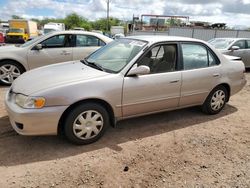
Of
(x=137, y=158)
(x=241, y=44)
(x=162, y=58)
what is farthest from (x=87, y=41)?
(x=241, y=44)

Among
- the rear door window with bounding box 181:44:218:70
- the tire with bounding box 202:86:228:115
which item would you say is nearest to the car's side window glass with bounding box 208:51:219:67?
the rear door window with bounding box 181:44:218:70

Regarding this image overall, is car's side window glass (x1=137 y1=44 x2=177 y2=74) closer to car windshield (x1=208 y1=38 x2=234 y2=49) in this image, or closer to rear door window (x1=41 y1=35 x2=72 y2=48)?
rear door window (x1=41 y1=35 x2=72 y2=48)

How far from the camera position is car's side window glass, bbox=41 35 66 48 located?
6.72 meters

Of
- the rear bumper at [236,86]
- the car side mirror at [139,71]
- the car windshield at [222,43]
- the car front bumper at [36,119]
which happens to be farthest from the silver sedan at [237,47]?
the car front bumper at [36,119]

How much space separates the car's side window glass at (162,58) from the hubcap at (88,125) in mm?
1168

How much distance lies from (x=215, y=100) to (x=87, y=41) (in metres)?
4.19

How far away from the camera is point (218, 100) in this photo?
482 centimetres

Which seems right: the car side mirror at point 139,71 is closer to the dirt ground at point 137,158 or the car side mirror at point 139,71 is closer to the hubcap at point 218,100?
the dirt ground at point 137,158

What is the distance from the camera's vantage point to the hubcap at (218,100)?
4739 millimetres

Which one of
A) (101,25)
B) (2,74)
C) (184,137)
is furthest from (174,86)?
(101,25)

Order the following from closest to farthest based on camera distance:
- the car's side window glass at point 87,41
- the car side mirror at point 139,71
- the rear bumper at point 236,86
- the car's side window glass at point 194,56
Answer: the car side mirror at point 139,71 → the car's side window glass at point 194,56 → the rear bumper at point 236,86 → the car's side window glass at point 87,41

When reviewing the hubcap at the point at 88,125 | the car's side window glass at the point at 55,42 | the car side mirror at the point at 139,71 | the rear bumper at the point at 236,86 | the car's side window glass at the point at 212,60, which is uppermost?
the car's side window glass at the point at 55,42

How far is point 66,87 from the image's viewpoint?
3.17m

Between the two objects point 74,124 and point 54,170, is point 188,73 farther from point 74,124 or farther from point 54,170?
point 54,170
